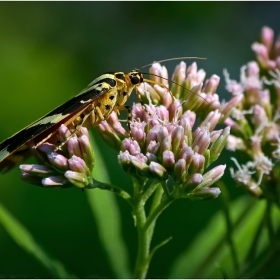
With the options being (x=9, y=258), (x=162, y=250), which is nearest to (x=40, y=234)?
(x=9, y=258)

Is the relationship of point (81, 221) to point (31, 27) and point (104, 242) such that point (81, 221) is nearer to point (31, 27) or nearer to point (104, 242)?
point (104, 242)

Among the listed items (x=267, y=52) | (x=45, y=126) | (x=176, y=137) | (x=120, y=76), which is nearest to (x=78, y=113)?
(x=45, y=126)

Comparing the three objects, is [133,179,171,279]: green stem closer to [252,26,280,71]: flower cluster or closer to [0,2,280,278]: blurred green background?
[0,2,280,278]: blurred green background

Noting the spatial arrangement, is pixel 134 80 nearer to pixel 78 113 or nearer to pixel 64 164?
pixel 78 113

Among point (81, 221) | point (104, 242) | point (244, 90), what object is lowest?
point (81, 221)

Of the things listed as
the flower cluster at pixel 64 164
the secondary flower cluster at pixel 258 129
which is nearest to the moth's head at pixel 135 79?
the flower cluster at pixel 64 164
